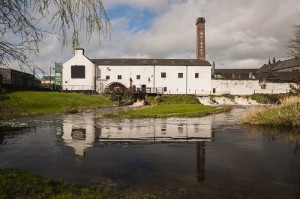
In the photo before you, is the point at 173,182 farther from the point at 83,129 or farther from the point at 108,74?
the point at 108,74

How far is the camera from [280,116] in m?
19.9

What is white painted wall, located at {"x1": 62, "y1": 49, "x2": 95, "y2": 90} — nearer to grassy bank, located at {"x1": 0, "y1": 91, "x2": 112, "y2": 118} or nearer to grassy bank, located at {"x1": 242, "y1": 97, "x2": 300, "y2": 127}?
grassy bank, located at {"x1": 0, "y1": 91, "x2": 112, "y2": 118}

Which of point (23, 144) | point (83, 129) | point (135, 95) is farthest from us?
point (135, 95)

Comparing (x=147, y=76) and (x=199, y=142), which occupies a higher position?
(x=147, y=76)

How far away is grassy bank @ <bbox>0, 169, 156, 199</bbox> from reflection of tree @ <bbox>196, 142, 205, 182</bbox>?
2.23 m

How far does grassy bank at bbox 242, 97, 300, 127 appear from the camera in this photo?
1936 centimetres

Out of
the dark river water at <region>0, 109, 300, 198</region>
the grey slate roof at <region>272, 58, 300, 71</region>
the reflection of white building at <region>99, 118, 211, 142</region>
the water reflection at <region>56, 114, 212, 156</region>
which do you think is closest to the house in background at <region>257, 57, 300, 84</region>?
the grey slate roof at <region>272, 58, 300, 71</region>

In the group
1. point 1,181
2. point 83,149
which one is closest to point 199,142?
point 83,149

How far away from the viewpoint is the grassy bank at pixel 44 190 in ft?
22.5

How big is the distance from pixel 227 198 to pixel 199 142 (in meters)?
7.29

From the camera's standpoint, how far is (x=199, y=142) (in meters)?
14.6

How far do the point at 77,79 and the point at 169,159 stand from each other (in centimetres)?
5818

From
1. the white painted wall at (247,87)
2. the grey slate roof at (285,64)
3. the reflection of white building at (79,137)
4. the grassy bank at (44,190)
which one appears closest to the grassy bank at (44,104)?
the reflection of white building at (79,137)

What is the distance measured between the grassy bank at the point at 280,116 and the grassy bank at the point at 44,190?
14719mm
